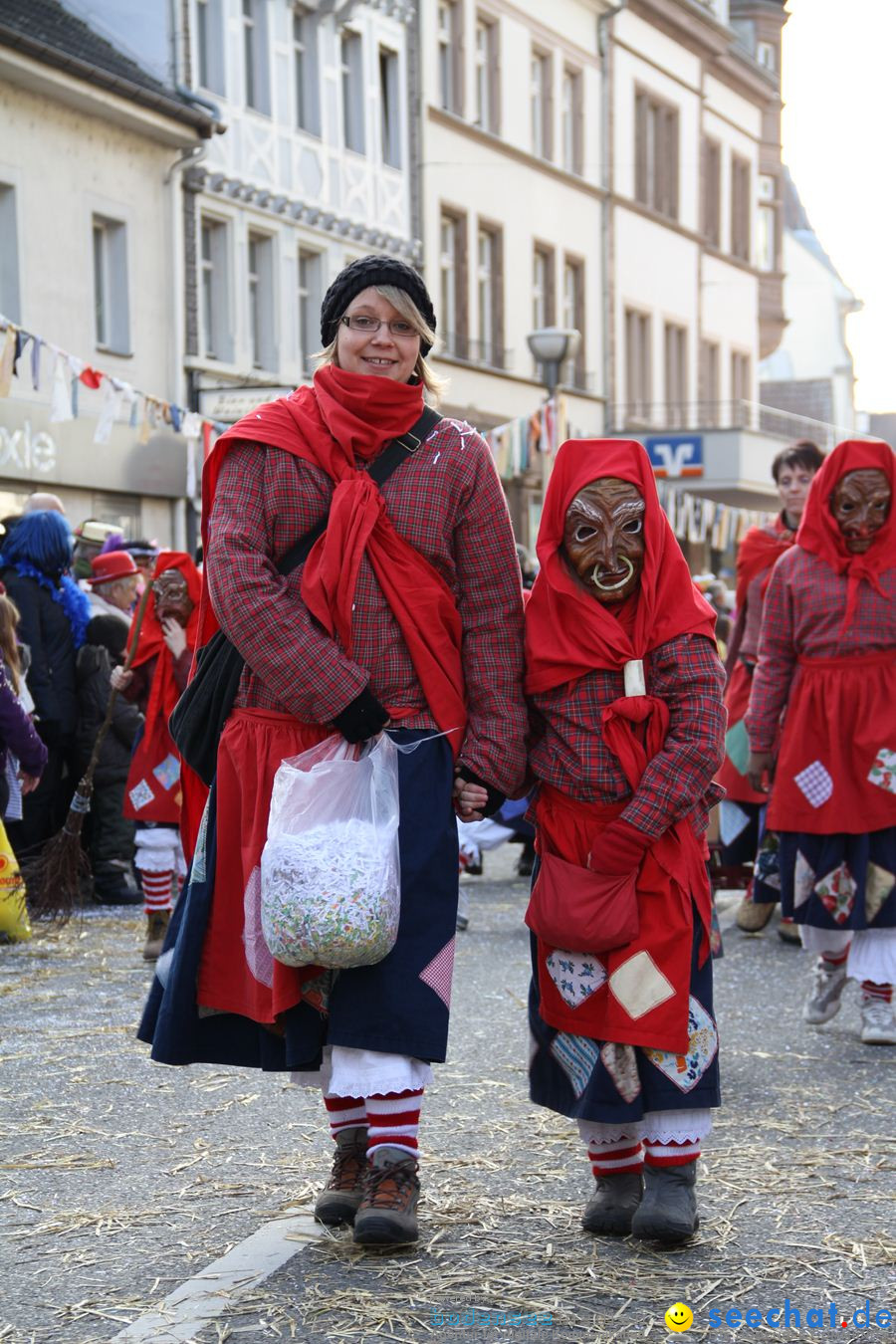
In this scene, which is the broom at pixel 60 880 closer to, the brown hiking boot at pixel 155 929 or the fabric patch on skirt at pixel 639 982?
the brown hiking boot at pixel 155 929

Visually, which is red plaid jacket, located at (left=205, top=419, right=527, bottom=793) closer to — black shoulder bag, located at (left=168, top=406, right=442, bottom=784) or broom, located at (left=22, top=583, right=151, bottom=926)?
black shoulder bag, located at (left=168, top=406, right=442, bottom=784)

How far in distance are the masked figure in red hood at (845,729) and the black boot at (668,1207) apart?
2365mm

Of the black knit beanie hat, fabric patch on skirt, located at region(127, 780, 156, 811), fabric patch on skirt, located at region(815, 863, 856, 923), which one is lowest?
fabric patch on skirt, located at region(815, 863, 856, 923)

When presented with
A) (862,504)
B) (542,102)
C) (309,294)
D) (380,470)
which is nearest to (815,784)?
(862,504)

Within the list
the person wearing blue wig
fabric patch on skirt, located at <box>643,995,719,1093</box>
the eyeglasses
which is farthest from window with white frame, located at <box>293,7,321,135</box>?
fabric patch on skirt, located at <box>643,995,719,1093</box>

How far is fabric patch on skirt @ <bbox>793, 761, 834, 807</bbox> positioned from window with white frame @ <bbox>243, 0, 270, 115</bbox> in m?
20.6

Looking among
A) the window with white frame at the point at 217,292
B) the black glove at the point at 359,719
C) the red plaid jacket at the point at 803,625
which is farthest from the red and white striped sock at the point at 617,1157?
the window with white frame at the point at 217,292

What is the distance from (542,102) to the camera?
3462 cm

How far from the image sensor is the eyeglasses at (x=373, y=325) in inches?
181

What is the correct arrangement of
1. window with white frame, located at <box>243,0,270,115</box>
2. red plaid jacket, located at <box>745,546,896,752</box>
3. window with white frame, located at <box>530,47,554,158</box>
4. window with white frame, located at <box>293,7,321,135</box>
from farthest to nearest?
1. window with white frame, located at <box>530,47,554,158</box>
2. window with white frame, located at <box>293,7,321,135</box>
3. window with white frame, located at <box>243,0,270,115</box>
4. red plaid jacket, located at <box>745,546,896,752</box>

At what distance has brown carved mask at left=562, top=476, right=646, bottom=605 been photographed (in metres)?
4.55

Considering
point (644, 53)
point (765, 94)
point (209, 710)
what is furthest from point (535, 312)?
point (209, 710)

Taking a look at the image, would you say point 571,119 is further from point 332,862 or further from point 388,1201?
point 388,1201

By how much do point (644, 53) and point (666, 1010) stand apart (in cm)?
3688
